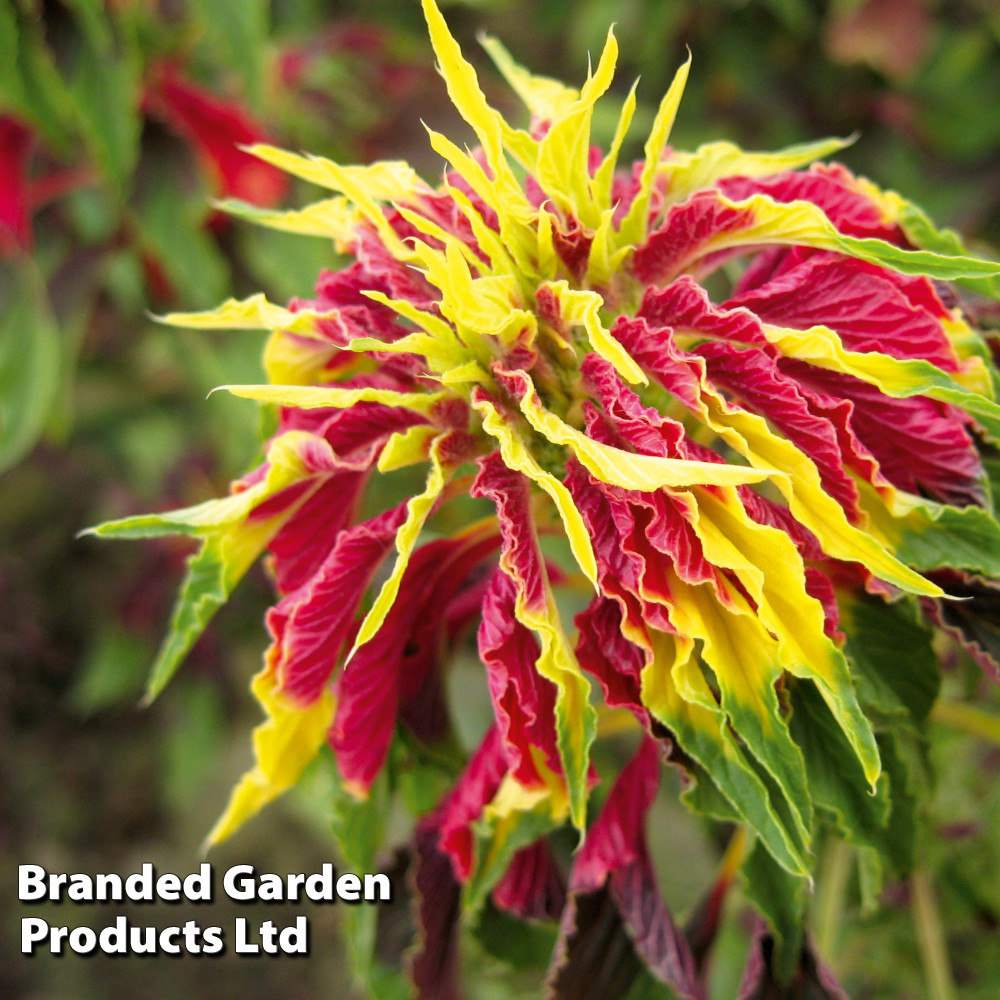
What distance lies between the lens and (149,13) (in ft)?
4.15

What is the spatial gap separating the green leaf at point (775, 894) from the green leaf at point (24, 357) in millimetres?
865

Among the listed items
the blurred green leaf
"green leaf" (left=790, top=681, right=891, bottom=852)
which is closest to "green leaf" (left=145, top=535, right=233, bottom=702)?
"green leaf" (left=790, top=681, right=891, bottom=852)

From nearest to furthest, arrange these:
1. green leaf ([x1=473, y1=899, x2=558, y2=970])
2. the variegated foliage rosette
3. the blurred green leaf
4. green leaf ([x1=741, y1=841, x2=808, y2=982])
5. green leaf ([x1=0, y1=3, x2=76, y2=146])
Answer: the variegated foliage rosette, green leaf ([x1=741, y1=841, x2=808, y2=982]), green leaf ([x1=473, y1=899, x2=558, y2=970]), green leaf ([x1=0, y1=3, x2=76, y2=146]), the blurred green leaf

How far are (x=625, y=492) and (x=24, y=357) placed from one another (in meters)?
0.94

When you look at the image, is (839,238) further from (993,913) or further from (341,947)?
(341,947)

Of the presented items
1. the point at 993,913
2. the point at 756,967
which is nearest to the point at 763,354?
the point at 756,967

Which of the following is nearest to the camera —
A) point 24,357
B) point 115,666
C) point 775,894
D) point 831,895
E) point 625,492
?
point 625,492

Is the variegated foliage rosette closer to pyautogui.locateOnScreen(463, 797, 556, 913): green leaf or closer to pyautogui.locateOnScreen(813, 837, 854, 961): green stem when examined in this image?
pyautogui.locateOnScreen(463, 797, 556, 913): green leaf

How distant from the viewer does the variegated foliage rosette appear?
46cm

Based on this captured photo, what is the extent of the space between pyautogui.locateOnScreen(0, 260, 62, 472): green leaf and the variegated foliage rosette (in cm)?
63

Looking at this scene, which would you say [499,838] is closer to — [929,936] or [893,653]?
[893,653]

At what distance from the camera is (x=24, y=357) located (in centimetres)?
118

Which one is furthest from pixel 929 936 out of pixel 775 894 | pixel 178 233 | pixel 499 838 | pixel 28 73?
pixel 28 73

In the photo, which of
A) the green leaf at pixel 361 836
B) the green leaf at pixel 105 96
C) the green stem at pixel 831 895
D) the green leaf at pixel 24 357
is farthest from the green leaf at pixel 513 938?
the green leaf at pixel 105 96
